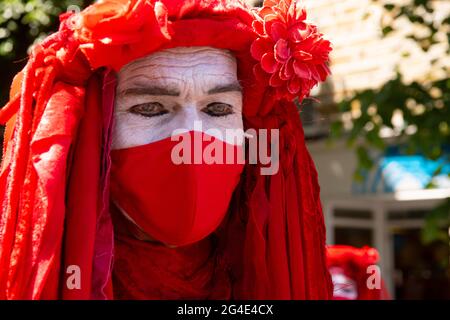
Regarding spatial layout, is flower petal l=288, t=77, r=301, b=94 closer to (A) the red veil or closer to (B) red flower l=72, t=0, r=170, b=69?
(A) the red veil

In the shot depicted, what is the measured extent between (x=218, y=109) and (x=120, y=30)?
362 mm

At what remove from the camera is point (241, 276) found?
208 cm

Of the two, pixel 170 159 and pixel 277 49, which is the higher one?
pixel 277 49

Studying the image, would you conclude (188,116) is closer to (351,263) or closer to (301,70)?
(301,70)

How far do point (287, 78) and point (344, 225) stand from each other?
252 inches

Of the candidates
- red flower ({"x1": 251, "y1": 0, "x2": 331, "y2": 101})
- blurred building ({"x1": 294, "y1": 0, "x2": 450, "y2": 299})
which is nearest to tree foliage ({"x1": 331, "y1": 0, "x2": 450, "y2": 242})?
blurred building ({"x1": 294, "y1": 0, "x2": 450, "y2": 299})

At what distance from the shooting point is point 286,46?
6.44 ft

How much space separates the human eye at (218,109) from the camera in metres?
1.97

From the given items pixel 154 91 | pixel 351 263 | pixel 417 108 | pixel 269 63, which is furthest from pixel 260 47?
pixel 417 108

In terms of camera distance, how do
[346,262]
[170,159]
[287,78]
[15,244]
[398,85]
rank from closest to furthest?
1. [15,244]
2. [170,159]
3. [287,78]
4. [346,262]
5. [398,85]

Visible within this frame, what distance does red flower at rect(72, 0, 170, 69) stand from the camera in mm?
1749

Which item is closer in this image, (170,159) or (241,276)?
(170,159)
